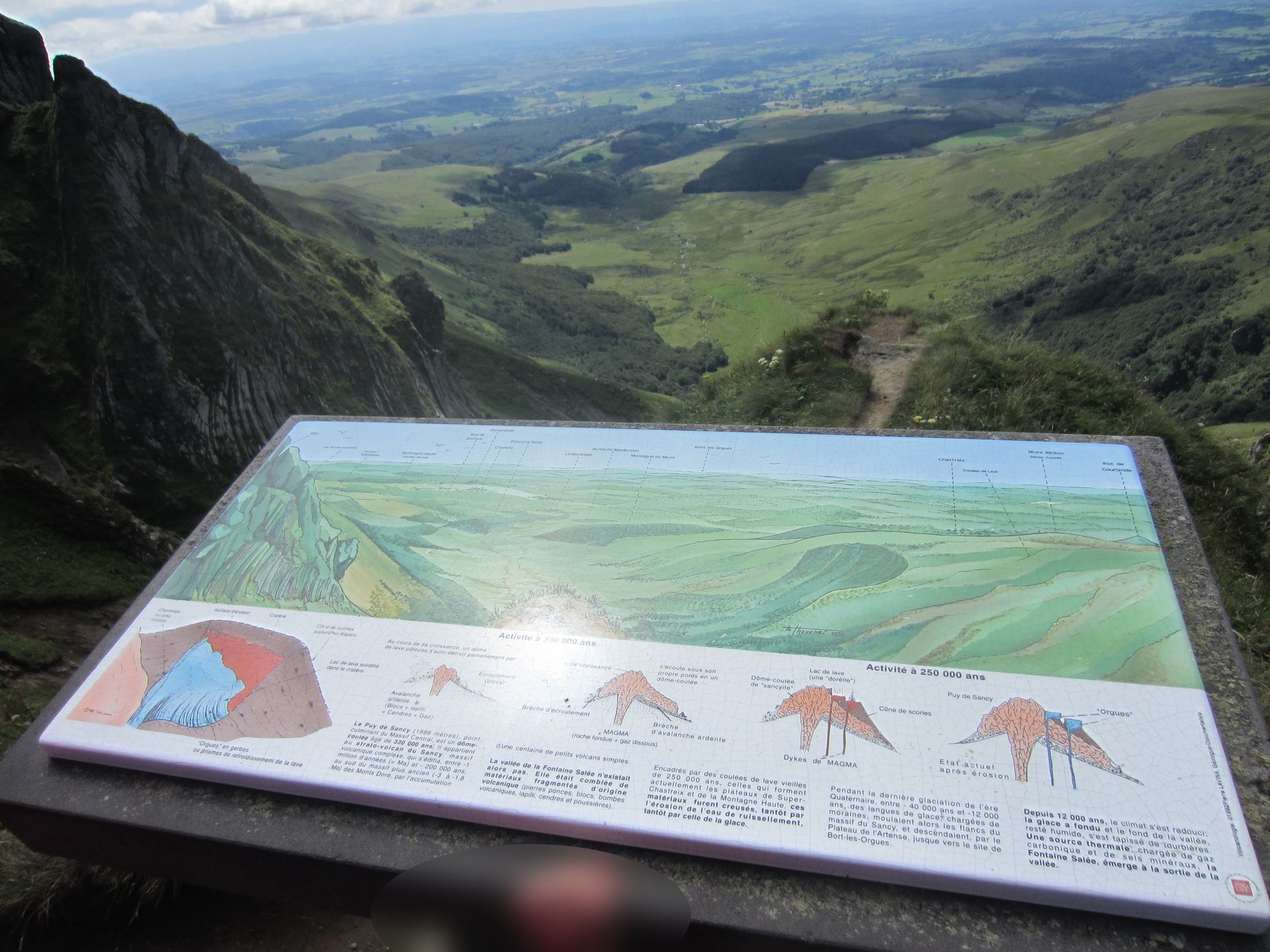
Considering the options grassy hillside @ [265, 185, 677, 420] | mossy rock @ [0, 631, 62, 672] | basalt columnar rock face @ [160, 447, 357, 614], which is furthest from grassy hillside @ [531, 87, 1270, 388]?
basalt columnar rock face @ [160, 447, 357, 614]

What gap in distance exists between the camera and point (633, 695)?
4254 millimetres

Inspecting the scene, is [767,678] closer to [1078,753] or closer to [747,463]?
[1078,753]

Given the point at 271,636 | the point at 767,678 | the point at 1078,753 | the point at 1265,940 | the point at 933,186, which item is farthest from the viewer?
the point at 933,186

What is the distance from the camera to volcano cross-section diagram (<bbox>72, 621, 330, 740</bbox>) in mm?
4418

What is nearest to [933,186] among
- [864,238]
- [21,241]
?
[864,238]

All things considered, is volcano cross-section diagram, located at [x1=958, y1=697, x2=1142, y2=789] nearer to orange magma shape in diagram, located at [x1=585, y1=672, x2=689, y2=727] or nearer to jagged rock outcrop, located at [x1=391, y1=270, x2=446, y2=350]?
orange magma shape in diagram, located at [x1=585, y1=672, x2=689, y2=727]

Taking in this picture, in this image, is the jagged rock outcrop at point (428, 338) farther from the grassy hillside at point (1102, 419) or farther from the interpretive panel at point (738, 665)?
the interpretive panel at point (738, 665)

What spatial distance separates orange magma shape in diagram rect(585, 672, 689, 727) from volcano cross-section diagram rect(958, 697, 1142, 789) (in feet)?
4.91

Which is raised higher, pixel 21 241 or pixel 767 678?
pixel 21 241

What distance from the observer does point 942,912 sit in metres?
3.40

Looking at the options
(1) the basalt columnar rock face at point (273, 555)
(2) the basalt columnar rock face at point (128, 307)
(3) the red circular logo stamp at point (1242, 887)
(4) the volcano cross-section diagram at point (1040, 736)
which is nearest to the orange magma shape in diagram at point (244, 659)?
(1) the basalt columnar rock face at point (273, 555)

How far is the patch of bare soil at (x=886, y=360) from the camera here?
10.4 metres

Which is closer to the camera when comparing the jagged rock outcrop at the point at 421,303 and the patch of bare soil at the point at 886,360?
the patch of bare soil at the point at 886,360

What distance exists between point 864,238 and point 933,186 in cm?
2360
